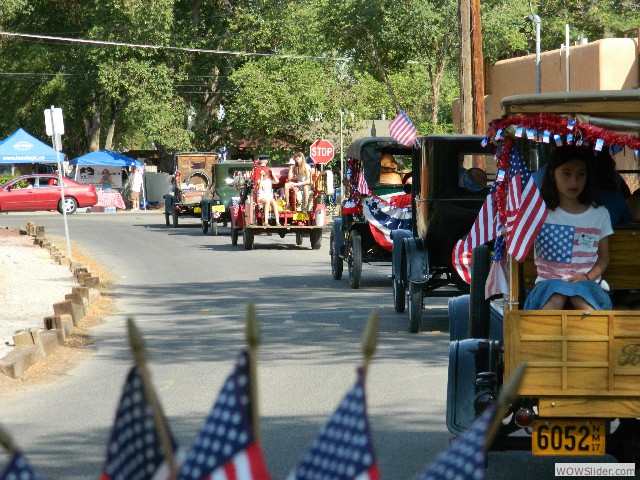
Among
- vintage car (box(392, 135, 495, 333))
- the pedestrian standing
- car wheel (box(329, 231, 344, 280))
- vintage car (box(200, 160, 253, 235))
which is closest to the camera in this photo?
vintage car (box(392, 135, 495, 333))

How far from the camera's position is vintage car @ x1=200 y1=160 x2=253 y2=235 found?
1314 inches

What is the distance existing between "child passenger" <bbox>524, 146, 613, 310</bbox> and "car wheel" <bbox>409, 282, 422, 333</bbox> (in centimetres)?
604

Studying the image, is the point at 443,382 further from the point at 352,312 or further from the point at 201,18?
the point at 201,18

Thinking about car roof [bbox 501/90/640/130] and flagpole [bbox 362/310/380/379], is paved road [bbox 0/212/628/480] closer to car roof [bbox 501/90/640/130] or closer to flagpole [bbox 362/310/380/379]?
car roof [bbox 501/90/640/130]

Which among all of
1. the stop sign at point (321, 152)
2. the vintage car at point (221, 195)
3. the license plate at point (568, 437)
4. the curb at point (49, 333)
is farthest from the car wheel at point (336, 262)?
the stop sign at point (321, 152)

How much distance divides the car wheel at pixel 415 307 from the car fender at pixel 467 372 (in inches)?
Answer: 247

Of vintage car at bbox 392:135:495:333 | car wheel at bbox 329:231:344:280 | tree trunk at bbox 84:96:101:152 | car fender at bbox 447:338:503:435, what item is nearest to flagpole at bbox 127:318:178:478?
car fender at bbox 447:338:503:435

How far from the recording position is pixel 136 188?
53.3m

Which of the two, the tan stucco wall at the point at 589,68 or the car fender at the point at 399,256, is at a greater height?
the tan stucco wall at the point at 589,68

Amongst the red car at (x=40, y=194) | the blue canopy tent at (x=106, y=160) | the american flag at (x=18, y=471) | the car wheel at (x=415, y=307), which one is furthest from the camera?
the blue canopy tent at (x=106, y=160)

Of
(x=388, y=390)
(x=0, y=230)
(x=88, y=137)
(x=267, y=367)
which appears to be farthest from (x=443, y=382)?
(x=88, y=137)

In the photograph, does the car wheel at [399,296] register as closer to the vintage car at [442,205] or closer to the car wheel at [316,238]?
the vintage car at [442,205]

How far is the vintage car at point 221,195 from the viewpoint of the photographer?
33.4m

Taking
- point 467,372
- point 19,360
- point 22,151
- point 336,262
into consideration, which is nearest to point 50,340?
point 19,360
